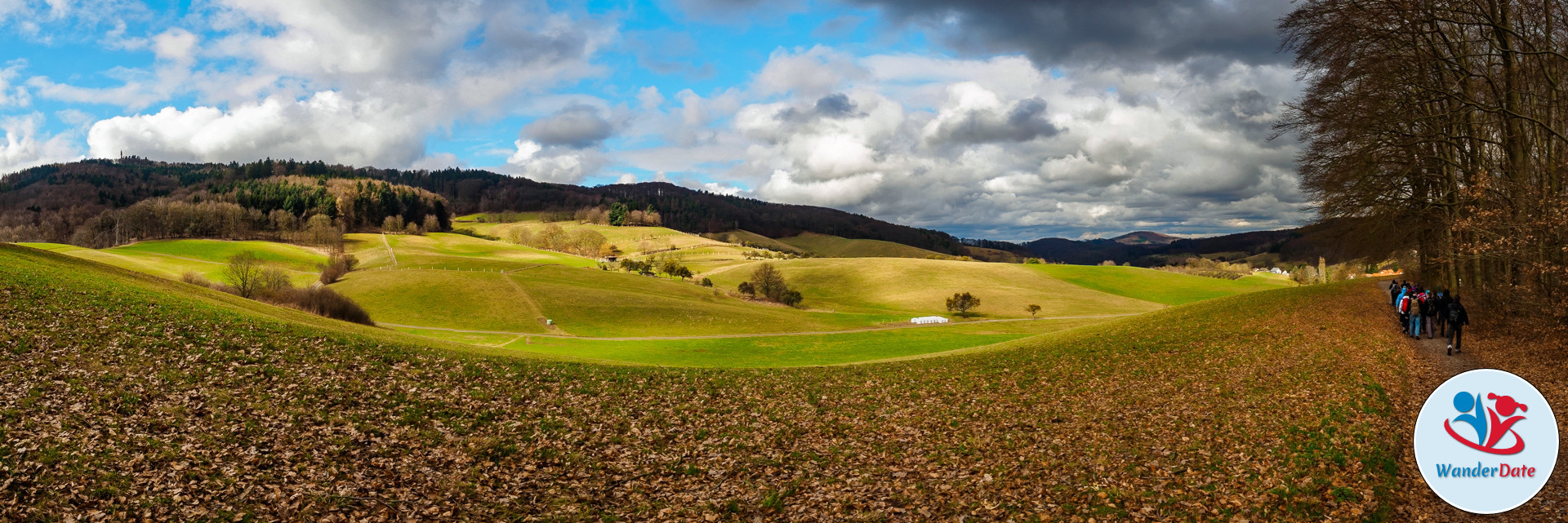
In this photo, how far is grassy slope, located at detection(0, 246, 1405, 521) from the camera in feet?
41.1

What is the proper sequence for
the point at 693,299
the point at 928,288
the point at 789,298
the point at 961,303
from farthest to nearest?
the point at 928,288, the point at 789,298, the point at 961,303, the point at 693,299

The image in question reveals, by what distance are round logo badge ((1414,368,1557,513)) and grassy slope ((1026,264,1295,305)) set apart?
402ft

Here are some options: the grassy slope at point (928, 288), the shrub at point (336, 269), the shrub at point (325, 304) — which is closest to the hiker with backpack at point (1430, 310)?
the shrub at point (325, 304)

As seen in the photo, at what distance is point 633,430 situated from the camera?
18.9 metres

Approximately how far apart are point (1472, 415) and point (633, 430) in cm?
1678

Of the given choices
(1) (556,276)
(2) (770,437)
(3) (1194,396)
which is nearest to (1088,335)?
(3) (1194,396)

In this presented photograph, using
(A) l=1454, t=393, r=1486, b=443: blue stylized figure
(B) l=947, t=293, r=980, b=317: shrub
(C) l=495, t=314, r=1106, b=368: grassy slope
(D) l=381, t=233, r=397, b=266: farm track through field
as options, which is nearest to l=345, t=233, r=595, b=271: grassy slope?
(D) l=381, t=233, r=397, b=266: farm track through field

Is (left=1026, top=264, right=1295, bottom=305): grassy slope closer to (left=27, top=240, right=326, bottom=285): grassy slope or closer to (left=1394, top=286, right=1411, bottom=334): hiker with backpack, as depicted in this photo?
(left=1394, top=286, right=1411, bottom=334): hiker with backpack

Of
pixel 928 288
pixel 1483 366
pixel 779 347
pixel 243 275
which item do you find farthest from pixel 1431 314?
pixel 243 275

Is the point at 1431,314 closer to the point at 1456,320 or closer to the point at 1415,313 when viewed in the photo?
the point at 1415,313

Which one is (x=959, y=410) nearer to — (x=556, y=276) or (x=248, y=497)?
(x=248, y=497)

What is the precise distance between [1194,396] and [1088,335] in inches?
673

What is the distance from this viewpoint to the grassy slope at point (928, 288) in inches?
4200

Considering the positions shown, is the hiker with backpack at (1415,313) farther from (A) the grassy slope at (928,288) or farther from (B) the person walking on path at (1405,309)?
(A) the grassy slope at (928,288)
